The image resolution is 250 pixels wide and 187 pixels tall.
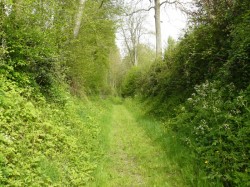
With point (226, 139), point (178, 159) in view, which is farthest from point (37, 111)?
point (226, 139)

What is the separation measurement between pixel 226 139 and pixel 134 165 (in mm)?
2491

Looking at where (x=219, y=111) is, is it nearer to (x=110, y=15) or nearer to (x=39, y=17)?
(x=39, y=17)

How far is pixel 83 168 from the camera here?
566 cm

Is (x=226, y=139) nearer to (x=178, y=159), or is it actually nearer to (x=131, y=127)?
(x=178, y=159)

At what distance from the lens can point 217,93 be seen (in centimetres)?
655

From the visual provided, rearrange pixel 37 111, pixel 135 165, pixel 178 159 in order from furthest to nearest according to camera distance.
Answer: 1. pixel 135 165
2. pixel 37 111
3. pixel 178 159

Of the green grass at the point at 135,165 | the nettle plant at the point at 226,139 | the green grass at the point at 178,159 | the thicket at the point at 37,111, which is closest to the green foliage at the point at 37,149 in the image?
the thicket at the point at 37,111

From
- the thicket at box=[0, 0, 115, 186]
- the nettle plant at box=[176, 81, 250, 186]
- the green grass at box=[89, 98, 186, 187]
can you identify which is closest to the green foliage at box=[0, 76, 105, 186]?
the thicket at box=[0, 0, 115, 186]

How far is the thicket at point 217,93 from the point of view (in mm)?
4590

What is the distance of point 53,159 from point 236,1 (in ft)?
21.1

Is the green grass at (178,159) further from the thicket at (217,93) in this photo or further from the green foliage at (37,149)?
the green foliage at (37,149)

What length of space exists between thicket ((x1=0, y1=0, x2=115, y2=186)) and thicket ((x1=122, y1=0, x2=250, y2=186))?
2654mm

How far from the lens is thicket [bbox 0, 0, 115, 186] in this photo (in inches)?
178

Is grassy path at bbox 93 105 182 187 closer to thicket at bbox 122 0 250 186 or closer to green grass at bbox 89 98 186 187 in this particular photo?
green grass at bbox 89 98 186 187
